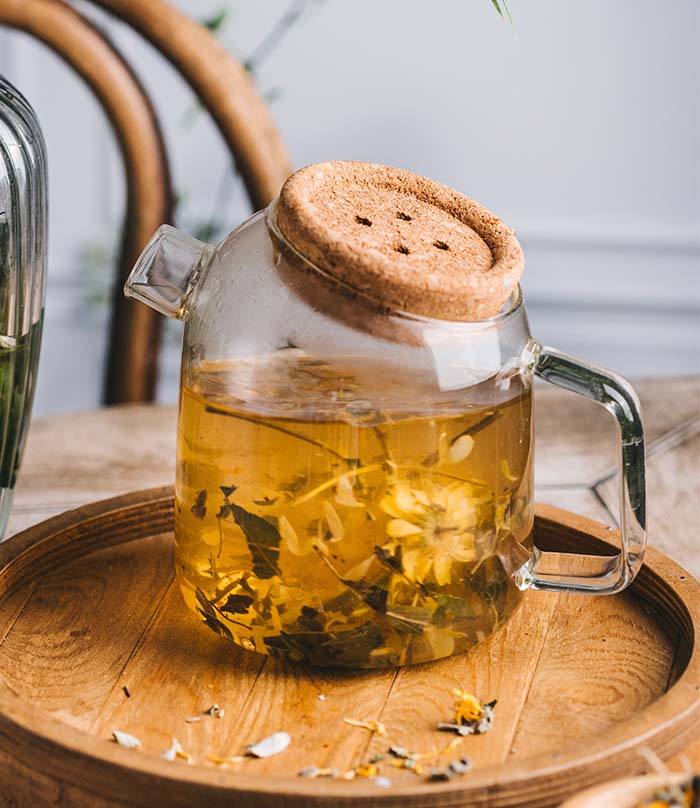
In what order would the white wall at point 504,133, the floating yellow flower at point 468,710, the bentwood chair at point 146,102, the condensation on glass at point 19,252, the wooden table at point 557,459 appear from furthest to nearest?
1. the white wall at point 504,133
2. the bentwood chair at point 146,102
3. the wooden table at point 557,459
4. the condensation on glass at point 19,252
5. the floating yellow flower at point 468,710

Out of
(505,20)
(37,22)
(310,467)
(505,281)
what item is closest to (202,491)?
(310,467)

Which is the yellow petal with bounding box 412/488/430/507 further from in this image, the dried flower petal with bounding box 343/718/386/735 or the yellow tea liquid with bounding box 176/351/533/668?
the dried flower petal with bounding box 343/718/386/735

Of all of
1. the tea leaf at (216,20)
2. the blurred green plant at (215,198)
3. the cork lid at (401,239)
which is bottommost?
the blurred green plant at (215,198)

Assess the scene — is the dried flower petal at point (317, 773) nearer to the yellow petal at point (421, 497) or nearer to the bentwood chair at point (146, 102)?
the yellow petal at point (421, 497)

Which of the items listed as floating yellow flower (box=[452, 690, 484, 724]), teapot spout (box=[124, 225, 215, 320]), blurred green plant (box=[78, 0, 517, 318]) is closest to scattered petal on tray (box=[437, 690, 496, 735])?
floating yellow flower (box=[452, 690, 484, 724])

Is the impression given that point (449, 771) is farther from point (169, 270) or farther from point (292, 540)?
point (169, 270)

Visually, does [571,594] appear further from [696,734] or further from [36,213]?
[36,213]

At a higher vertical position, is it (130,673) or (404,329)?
(404,329)

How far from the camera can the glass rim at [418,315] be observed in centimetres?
51

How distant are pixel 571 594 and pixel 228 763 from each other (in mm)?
264

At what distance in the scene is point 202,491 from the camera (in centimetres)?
56

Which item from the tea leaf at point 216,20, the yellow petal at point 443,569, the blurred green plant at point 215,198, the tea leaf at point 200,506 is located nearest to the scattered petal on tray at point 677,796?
the yellow petal at point 443,569

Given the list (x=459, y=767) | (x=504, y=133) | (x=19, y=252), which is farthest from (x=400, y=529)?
(x=504, y=133)

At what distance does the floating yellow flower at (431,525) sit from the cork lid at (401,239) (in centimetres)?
9
